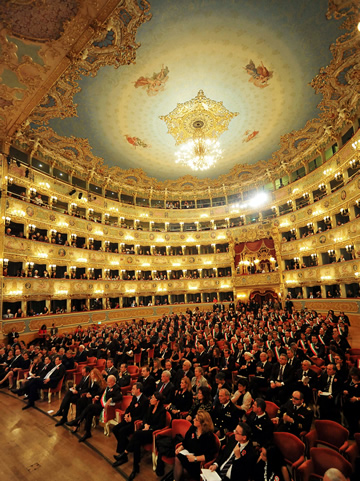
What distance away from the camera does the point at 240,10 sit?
1121 centimetres

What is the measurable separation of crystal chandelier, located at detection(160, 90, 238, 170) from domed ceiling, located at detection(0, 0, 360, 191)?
1.67 ft

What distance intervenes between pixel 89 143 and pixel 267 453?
68.3 ft

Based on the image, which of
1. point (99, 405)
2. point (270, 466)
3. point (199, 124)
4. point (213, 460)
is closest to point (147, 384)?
point (99, 405)

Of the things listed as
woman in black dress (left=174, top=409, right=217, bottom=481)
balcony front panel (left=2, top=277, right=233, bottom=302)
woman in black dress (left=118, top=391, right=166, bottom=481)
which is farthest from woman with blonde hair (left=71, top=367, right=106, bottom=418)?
balcony front panel (left=2, top=277, right=233, bottom=302)

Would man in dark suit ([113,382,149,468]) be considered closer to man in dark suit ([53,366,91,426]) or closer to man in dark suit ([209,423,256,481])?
man in dark suit ([53,366,91,426])

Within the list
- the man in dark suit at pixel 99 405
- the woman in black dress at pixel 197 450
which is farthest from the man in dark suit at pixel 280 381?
the man in dark suit at pixel 99 405

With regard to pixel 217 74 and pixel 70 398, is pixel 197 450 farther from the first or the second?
pixel 217 74

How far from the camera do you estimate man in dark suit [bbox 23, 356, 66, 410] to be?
7062 millimetres

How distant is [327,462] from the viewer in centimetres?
320

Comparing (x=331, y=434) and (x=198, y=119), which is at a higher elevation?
(x=198, y=119)

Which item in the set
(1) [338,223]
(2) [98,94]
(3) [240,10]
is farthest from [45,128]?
(1) [338,223]

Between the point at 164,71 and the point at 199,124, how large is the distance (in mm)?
4679

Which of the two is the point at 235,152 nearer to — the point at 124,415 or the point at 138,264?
the point at 138,264

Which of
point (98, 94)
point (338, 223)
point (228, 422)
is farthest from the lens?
point (338, 223)
